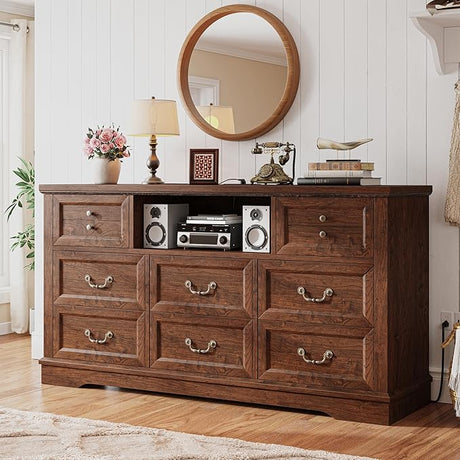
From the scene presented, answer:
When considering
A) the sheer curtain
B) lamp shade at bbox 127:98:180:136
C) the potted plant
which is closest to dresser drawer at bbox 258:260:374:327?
lamp shade at bbox 127:98:180:136

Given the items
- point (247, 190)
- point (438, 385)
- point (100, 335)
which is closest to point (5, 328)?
point (100, 335)

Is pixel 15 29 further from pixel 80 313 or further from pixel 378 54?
pixel 378 54

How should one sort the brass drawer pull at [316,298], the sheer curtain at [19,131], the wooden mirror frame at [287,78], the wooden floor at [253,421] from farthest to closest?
the sheer curtain at [19,131] < the wooden mirror frame at [287,78] < the brass drawer pull at [316,298] < the wooden floor at [253,421]

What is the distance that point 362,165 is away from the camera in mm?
3945

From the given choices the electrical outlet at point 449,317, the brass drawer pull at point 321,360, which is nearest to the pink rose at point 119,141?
the brass drawer pull at point 321,360

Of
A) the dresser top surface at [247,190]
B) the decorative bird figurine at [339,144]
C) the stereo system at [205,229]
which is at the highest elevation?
the decorative bird figurine at [339,144]

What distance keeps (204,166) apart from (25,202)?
2.13 m

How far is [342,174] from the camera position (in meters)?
3.94

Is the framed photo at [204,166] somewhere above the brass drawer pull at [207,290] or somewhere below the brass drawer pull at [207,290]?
above

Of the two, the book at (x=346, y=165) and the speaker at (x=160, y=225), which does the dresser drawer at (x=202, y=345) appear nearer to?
the speaker at (x=160, y=225)

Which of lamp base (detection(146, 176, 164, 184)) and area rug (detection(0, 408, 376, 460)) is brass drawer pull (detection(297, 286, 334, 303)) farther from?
lamp base (detection(146, 176, 164, 184))

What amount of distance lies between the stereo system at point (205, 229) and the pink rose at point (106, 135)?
1.52 ft

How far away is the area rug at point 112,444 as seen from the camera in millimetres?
3266

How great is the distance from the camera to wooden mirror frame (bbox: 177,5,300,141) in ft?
14.5
